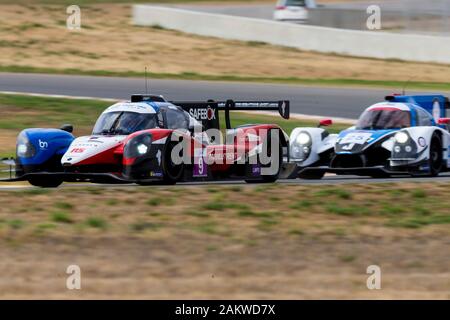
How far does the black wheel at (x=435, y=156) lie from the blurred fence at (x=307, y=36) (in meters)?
16.1

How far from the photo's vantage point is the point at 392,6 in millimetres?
36625

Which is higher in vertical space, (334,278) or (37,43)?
(37,43)

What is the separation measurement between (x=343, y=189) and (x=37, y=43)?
22138mm

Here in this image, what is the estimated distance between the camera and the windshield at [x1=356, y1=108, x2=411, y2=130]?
16.6 meters

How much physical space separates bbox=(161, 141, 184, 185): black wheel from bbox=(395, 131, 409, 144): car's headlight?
3.59m

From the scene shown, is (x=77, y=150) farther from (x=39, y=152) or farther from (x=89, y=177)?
(x=39, y=152)

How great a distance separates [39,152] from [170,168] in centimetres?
176

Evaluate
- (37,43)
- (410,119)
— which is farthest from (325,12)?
(410,119)

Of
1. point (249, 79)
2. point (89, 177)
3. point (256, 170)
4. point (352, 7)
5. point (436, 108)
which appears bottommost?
point (256, 170)

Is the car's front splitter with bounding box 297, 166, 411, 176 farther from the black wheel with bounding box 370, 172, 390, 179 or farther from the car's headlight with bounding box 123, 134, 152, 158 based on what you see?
the car's headlight with bounding box 123, 134, 152, 158

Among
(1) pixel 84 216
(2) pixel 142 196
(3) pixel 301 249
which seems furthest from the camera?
(2) pixel 142 196

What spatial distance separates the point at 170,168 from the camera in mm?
14039

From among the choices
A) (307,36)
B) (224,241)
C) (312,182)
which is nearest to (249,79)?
(307,36)
